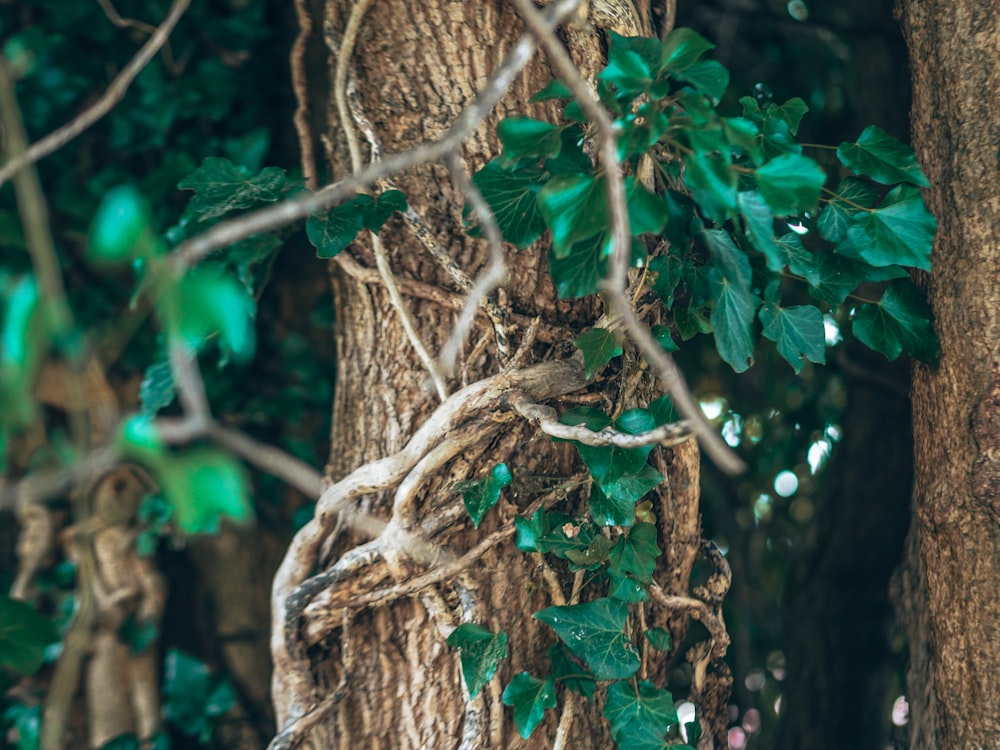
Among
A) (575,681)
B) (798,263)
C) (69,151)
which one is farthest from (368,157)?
(69,151)

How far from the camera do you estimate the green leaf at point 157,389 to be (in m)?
1.06

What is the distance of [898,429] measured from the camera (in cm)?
170

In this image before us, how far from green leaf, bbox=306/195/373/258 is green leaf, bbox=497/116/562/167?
250 millimetres

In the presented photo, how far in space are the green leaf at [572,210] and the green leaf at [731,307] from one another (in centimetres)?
17

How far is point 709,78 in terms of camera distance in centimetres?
86

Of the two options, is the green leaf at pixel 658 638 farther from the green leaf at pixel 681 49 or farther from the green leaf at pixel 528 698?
the green leaf at pixel 681 49

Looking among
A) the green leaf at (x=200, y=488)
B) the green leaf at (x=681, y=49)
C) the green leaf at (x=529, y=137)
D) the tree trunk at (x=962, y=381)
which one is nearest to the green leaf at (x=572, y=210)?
the green leaf at (x=529, y=137)

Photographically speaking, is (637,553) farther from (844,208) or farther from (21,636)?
(21,636)

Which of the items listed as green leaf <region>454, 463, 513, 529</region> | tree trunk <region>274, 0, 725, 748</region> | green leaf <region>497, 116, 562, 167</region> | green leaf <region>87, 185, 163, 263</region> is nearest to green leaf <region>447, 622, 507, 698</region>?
tree trunk <region>274, 0, 725, 748</region>

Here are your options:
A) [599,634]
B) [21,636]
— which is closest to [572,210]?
[599,634]

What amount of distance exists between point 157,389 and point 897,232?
94cm

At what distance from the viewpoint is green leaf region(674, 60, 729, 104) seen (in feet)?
2.81

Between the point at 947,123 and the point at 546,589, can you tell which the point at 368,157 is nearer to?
the point at 546,589

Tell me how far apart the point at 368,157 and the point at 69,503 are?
104cm
